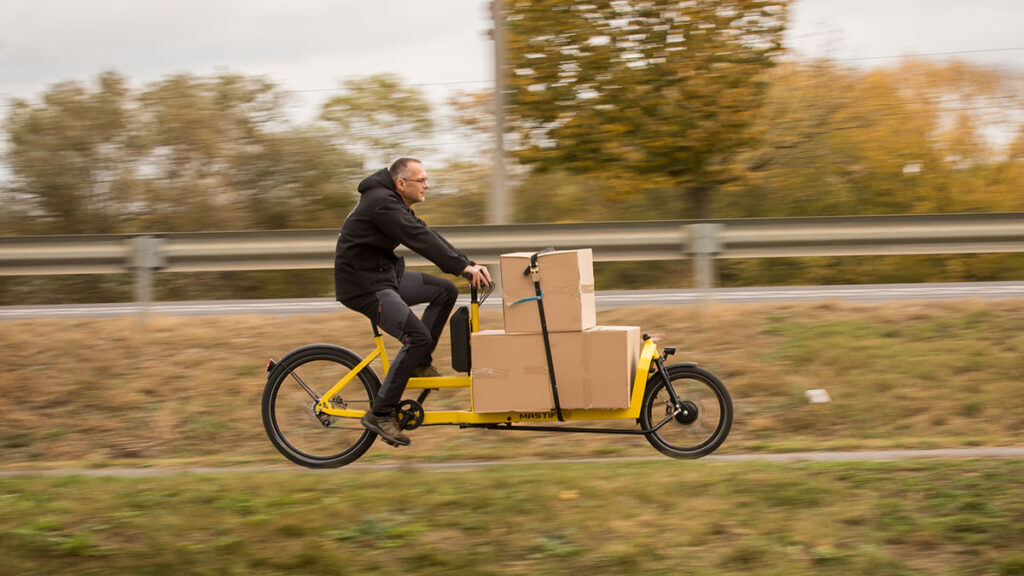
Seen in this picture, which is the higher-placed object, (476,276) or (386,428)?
(476,276)

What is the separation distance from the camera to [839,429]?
7777 millimetres

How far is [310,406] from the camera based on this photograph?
6875 mm

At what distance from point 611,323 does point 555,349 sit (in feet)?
11.1

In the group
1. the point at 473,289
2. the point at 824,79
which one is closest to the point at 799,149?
the point at 824,79

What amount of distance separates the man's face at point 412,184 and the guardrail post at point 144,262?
4274 mm

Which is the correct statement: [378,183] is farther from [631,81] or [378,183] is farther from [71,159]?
[71,159]

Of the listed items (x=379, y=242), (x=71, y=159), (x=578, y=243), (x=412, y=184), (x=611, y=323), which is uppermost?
(x=71, y=159)

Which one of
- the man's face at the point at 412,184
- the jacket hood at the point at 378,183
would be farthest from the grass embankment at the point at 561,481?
the jacket hood at the point at 378,183

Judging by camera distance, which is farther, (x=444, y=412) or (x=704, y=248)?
(x=704, y=248)

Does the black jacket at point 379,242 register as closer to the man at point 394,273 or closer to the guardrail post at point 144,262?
the man at point 394,273

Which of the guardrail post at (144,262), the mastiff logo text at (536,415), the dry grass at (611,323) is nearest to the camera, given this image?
the mastiff logo text at (536,415)

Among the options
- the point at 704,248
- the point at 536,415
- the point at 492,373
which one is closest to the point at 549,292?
the point at 492,373

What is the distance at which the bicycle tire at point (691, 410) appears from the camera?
6.59 m

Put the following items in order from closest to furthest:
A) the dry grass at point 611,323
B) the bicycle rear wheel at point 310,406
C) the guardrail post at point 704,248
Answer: the bicycle rear wheel at point 310,406 < the dry grass at point 611,323 < the guardrail post at point 704,248
